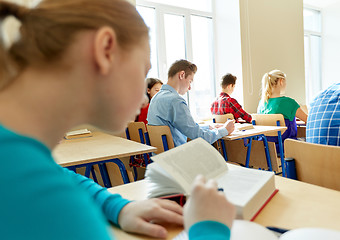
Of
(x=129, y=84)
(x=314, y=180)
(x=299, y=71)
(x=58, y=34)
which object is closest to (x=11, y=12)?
(x=58, y=34)

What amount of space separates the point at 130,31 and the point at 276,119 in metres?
3.02

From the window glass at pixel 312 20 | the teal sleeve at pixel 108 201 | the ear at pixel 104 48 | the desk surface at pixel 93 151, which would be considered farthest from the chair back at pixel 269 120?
the window glass at pixel 312 20

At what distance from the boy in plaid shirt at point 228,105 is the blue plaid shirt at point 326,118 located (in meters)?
2.00

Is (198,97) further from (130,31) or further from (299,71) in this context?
(130,31)

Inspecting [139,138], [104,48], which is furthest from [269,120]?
[104,48]

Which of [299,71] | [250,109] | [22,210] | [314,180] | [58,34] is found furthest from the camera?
[299,71]

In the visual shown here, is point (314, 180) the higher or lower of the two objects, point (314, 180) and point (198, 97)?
the lower

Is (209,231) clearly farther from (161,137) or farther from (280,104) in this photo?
(280,104)

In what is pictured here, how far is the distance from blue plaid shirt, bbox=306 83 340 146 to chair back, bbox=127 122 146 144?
1608 millimetres

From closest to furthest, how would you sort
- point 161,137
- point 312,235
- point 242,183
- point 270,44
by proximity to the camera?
point 312,235 → point 242,183 → point 161,137 → point 270,44

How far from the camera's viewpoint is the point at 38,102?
0.38 metres

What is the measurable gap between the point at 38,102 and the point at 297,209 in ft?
2.17

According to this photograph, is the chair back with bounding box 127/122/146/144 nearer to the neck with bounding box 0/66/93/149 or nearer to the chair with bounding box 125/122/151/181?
the chair with bounding box 125/122/151/181

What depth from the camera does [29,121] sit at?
0.38 metres
